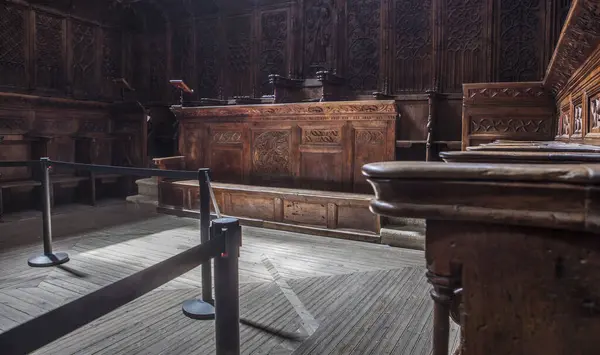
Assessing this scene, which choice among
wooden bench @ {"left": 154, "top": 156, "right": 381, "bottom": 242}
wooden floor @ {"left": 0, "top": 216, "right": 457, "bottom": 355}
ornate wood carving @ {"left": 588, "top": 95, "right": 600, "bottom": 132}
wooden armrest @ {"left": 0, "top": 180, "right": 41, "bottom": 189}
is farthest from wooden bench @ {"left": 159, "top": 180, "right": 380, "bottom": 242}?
wooden armrest @ {"left": 0, "top": 180, "right": 41, "bottom": 189}

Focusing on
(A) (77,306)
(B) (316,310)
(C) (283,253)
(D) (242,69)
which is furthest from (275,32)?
(A) (77,306)

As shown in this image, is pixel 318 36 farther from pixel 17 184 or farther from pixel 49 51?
pixel 17 184

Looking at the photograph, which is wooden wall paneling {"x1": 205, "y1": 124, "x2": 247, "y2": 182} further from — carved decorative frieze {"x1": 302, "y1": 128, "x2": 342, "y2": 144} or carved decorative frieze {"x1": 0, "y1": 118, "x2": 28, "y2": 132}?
carved decorative frieze {"x1": 0, "y1": 118, "x2": 28, "y2": 132}

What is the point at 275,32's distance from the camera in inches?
299

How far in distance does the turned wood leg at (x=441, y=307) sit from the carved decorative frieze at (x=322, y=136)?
13.7ft

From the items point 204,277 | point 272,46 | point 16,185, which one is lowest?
point 204,277

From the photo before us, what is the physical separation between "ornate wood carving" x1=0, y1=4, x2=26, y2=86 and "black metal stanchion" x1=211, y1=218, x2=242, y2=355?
6.95 meters

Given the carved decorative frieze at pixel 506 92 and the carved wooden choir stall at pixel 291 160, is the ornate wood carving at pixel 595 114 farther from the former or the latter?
the carved wooden choir stall at pixel 291 160

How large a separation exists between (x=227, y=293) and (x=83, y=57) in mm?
7732

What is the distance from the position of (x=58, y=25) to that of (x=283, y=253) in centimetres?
610

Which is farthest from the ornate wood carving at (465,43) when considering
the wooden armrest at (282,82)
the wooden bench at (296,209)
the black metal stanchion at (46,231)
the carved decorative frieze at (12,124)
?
the carved decorative frieze at (12,124)

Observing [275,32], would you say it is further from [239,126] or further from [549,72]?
[549,72]

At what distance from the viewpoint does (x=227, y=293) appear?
129 centimetres

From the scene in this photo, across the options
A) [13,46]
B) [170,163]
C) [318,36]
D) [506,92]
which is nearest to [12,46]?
[13,46]
